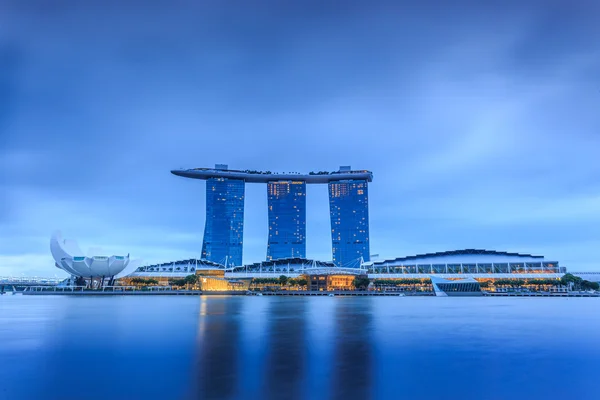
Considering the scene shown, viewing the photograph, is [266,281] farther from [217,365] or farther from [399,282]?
[217,365]

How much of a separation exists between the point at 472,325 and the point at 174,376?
29.7 metres

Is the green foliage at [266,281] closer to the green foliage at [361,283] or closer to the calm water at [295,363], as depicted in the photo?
the green foliage at [361,283]

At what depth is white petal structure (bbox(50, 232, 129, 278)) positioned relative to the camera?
132875 millimetres

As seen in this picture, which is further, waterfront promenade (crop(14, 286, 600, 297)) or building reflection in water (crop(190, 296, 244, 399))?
waterfront promenade (crop(14, 286, 600, 297))

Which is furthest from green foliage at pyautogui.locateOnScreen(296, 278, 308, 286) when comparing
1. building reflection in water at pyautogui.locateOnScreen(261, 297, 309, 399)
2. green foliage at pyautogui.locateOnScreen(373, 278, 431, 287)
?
building reflection in water at pyautogui.locateOnScreen(261, 297, 309, 399)

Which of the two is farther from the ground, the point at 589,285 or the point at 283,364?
the point at 589,285

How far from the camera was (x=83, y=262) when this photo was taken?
133m

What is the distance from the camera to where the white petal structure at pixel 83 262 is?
132875 millimetres

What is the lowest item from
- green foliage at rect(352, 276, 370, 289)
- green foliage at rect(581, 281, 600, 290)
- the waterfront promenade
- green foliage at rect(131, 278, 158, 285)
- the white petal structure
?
the waterfront promenade

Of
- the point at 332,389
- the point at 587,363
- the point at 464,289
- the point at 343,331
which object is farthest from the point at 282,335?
the point at 464,289

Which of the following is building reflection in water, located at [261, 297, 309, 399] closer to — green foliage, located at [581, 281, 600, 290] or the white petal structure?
the white petal structure

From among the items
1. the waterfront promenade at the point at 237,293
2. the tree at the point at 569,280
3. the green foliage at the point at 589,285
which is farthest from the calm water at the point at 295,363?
the green foliage at the point at 589,285

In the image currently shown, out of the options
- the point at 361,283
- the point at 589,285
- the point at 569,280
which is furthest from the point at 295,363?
the point at 589,285

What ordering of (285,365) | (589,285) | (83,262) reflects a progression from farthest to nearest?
(589,285) → (83,262) → (285,365)
